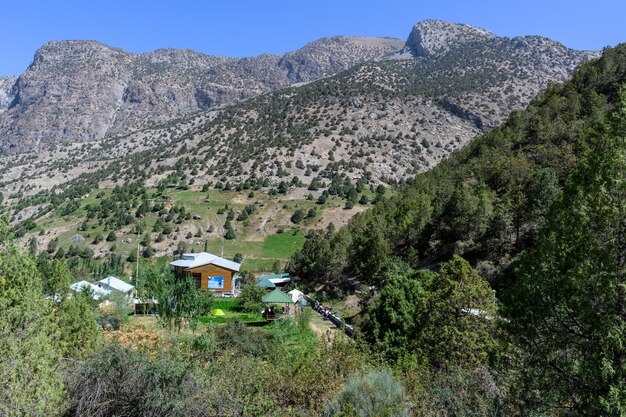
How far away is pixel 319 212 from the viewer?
81.4 metres

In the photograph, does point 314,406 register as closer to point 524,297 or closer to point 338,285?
point 524,297

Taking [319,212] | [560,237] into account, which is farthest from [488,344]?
[319,212]

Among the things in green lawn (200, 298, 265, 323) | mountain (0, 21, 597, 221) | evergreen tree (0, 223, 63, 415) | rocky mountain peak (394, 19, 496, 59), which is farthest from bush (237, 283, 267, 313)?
rocky mountain peak (394, 19, 496, 59)

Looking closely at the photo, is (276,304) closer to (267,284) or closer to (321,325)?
(321,325)

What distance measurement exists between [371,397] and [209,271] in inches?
2019

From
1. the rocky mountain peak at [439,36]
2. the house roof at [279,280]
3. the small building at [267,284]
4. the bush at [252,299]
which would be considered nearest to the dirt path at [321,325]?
the bush at [252,299]

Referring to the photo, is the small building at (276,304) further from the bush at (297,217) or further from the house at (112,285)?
the bush at (297,217)

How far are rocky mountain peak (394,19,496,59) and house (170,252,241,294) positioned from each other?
121091mm

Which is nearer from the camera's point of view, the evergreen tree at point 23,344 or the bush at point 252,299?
the evergreen tree at point 23,344

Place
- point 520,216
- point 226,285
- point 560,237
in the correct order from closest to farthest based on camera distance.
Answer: point 560,237 < point 520,216 < point 226,285

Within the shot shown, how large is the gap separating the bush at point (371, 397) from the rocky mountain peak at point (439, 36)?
155 m

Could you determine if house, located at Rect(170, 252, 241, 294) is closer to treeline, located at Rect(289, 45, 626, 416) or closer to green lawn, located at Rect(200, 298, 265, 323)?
green lawn, located at Rect(200, 298, 265, 323)

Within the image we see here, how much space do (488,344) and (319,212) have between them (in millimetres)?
69554

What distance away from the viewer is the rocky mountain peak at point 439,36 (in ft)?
492
